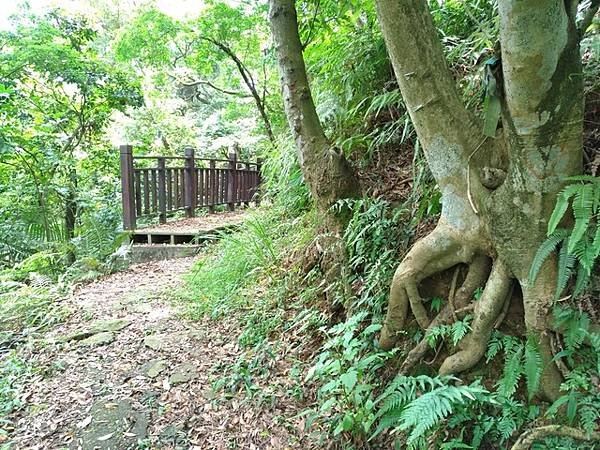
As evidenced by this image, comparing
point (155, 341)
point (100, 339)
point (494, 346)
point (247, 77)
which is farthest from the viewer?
point (247, 77)

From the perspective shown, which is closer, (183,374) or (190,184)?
(183,374)

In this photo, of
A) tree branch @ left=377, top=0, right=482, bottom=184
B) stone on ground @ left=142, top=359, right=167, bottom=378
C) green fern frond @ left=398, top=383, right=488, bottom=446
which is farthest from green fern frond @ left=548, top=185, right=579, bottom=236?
stone on ground @ left=142, top=359, right=167, bottom=378

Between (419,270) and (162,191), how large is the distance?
6.29m

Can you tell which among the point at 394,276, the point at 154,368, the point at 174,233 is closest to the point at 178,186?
the point at 174,233

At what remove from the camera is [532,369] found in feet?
5.18

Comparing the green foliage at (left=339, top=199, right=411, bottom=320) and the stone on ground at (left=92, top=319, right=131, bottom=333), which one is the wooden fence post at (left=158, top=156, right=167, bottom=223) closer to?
the stone on ground at (left=92, top=319, right=131, bottom=333)

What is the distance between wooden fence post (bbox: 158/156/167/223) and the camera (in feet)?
24.2

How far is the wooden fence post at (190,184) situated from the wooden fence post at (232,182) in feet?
5.00

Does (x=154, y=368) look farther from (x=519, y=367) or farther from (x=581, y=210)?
(x=581, y=210)

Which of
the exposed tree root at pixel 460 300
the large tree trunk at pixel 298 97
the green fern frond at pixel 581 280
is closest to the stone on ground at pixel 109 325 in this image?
the large tree trunk at pixel 298 97

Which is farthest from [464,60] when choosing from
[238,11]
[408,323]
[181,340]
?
[238,11]

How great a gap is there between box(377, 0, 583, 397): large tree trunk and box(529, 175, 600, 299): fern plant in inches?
2.8

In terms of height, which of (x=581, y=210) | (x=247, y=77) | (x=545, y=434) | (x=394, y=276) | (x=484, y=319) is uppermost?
(x=247, y=77)

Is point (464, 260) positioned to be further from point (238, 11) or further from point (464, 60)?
point (238, 11)
